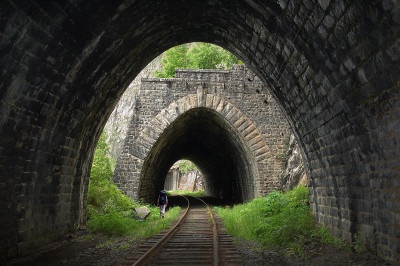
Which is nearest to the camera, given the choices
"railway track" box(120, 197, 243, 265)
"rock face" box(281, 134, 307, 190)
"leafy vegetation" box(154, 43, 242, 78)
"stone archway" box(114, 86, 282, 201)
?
"railway track" box(120, 197, 243, 265)

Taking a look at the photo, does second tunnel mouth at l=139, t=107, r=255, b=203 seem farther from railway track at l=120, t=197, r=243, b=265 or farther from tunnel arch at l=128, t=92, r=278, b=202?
railway track at l=120, t=197, r=243, b=265

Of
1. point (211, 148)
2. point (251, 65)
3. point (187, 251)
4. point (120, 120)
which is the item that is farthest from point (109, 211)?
point (211, 148)

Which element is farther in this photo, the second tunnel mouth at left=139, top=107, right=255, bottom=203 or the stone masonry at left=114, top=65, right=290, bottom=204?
the second tunnel mouth at left=139, top=107, right=255, bottom=203

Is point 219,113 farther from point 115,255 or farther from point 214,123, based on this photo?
point 115,255

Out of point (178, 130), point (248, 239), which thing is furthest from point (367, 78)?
point (178, 130)

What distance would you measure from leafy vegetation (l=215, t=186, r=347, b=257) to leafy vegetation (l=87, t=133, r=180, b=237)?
2.96 m

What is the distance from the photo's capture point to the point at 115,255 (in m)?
7.49

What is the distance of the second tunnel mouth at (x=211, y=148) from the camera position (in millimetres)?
18750

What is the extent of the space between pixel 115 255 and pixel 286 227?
4.39 metres

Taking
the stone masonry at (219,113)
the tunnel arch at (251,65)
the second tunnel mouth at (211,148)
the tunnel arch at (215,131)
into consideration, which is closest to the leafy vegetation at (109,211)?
the tunnel arch at (251,65)

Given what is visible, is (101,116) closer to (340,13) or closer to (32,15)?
(32,15)

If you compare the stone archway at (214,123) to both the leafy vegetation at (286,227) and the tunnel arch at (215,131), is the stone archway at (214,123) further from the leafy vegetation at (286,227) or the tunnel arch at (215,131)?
the leafy vegetation at (286,227)

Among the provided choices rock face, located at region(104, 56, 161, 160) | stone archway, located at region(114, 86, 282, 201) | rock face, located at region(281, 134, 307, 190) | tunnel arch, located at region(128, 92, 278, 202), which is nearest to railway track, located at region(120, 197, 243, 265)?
rock face, located at region(281, 134, 307, 190)

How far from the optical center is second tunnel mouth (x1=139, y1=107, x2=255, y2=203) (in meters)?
18.8
